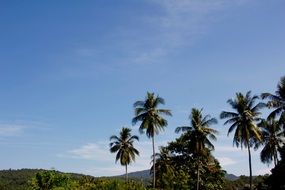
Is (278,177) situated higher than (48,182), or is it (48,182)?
(278,177)

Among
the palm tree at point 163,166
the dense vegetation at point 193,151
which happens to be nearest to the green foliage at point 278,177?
the dense vegetation at point 193,151

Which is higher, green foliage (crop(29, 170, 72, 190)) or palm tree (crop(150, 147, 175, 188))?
palm tree (crop(150, 147, 175, 188))

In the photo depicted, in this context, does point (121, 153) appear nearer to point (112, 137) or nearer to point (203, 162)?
point (112, 137)

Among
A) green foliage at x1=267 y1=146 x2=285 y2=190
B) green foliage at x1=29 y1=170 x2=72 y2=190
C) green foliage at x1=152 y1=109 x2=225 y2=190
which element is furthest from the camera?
green foliage at x1=152 y1=109 x2=225 y2=190

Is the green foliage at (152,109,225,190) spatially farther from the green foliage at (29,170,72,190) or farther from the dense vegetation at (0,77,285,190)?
the green foliage at (29,170,72,190)

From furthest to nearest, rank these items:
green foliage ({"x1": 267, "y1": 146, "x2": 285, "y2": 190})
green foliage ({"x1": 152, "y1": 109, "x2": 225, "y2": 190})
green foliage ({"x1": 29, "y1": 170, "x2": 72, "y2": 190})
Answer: green foliage ({"x1": 152, "y1": 109, "x2": 225, "y2": 190}) → green foliage ({"x1": 29, "y1": 170, "x2": 72, "y2": 190}) → green foliage ({"x1": 267, "y1": 146, "x2": 285, "y2": 190})

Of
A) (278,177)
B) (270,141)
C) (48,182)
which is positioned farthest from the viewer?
(270,141)

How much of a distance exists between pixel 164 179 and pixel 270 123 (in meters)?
18.0

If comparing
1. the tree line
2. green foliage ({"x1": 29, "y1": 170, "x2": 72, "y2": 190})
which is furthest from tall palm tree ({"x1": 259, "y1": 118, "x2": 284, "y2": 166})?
green foliage ({"x1": 29, "y1": 170, "x2": 72, "y2": 190})

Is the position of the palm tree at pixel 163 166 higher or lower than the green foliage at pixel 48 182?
higher

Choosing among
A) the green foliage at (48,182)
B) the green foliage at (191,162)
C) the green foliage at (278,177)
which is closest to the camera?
the green foliage at (278,177)

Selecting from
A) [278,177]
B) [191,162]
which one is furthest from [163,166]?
[278,177]

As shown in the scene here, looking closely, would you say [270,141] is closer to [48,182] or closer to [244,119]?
[244,119]

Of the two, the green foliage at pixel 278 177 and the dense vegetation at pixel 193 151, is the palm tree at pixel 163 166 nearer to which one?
the dense vegetation at pixel 193 151
